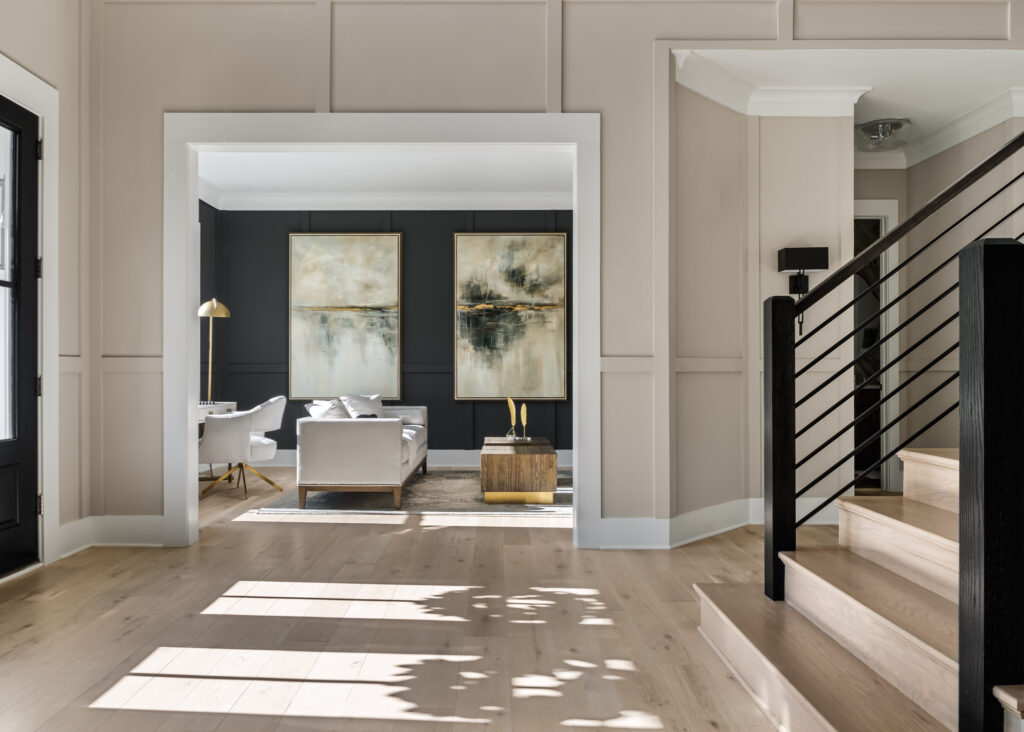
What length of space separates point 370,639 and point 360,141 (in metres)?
2.92

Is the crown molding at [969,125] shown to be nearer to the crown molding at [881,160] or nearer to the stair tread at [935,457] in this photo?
the crown molding at [881,160]

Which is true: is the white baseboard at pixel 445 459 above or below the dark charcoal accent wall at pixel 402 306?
below

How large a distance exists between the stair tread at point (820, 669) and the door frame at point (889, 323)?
4.04 meters

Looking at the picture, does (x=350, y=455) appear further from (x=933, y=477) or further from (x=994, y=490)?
(x=994, y=490)

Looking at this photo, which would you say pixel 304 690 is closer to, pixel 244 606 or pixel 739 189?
pixel 244 606

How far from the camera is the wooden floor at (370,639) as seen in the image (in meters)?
2.16

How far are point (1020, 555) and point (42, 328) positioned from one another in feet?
14.4

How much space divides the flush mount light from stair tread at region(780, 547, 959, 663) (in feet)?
13.7

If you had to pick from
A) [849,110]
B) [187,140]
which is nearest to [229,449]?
[187,140]

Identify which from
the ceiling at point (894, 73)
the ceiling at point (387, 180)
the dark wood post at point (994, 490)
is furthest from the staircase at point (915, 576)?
the ceiling at point (387, 180)

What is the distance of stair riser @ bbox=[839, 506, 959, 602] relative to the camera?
213 centimetres

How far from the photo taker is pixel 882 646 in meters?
2.00

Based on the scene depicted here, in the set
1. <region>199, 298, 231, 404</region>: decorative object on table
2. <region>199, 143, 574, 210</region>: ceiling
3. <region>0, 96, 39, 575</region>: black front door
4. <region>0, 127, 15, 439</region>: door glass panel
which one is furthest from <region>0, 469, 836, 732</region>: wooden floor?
<region>199, 143, 574, 210</region>: ceiling

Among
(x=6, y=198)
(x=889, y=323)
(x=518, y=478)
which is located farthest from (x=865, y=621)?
(x=889, y=323)
